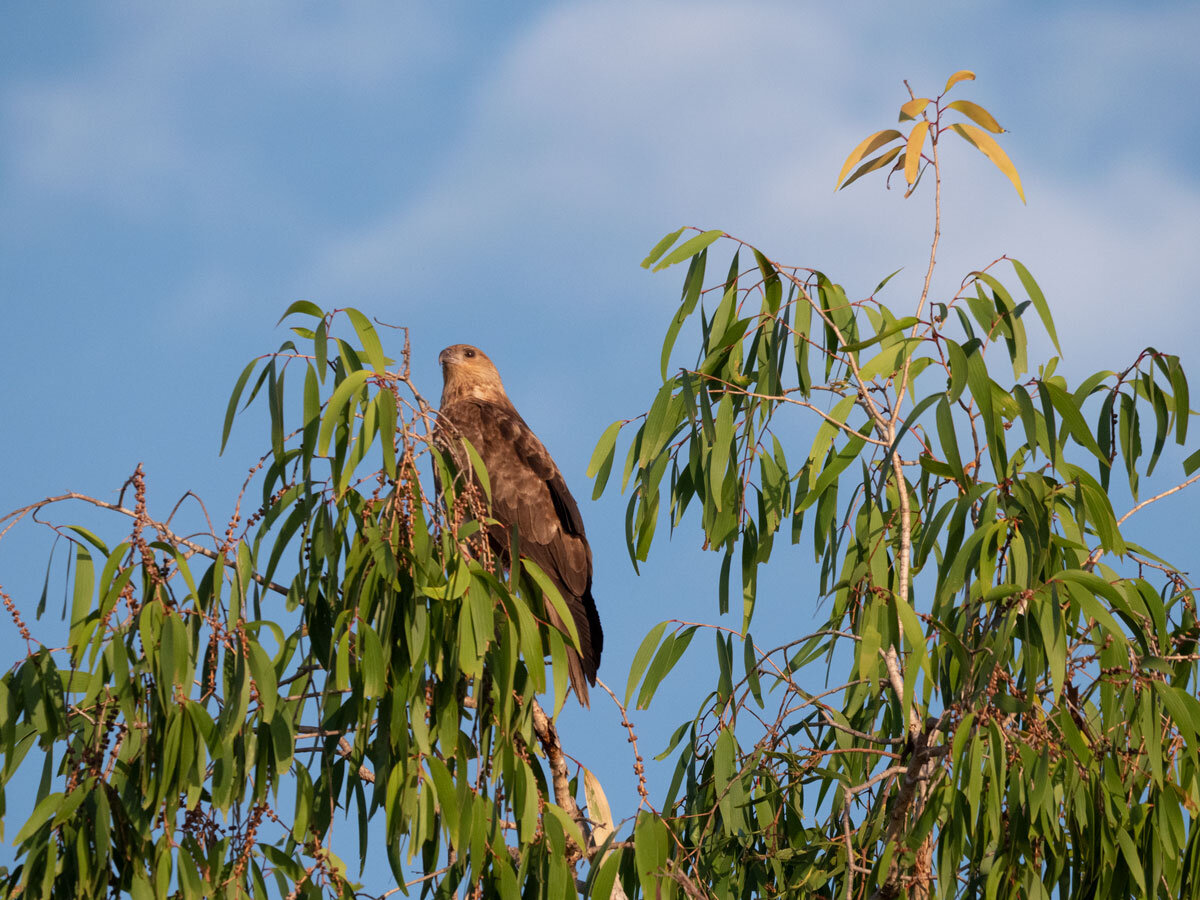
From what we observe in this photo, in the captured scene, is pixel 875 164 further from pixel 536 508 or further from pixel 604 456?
pixel 536 508

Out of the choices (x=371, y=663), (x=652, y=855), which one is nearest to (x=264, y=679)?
(x=371, y=663)

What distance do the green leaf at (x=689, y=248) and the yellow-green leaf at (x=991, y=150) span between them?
623mm

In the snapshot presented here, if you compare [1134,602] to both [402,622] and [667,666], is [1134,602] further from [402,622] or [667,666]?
[402,622]

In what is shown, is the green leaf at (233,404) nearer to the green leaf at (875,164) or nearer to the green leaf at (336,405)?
the green leaf at (336,405)

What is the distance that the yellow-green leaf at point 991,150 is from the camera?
291 cm

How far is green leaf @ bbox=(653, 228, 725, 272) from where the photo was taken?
305 cm

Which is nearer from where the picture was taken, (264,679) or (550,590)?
(264,679)

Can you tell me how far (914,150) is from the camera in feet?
9.50

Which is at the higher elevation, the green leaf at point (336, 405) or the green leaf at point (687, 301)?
the green leaf at point (687, 301)

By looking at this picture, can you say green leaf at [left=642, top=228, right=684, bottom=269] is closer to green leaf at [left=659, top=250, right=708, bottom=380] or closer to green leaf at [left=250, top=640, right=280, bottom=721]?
green leaf at [left=659, top=250, right=708, bottom=380]

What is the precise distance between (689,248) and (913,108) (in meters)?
0.61

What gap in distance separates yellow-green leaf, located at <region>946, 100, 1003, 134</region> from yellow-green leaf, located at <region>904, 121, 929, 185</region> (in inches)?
3.6

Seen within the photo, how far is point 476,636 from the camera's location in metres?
2.51

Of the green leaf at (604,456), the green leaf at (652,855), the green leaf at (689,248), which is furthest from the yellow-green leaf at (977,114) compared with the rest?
the green leaf at (652,855)
